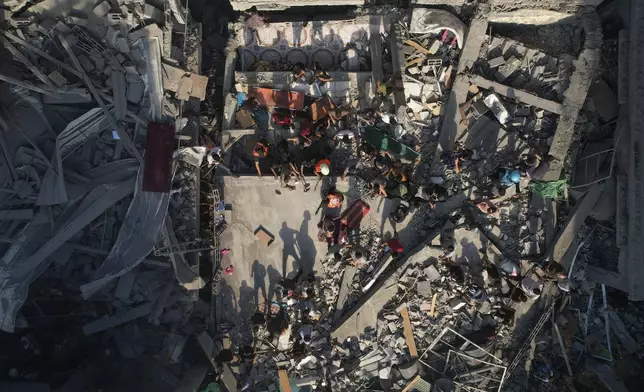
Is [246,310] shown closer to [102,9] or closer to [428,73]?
[428,73]

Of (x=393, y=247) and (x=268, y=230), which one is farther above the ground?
(x=268, y=230)

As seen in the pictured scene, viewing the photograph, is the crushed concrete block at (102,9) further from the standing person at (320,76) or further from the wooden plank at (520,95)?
the wooden plank at (520,95)

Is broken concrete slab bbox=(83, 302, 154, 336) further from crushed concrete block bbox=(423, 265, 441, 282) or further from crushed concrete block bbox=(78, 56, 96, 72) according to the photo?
crushed concrete block bbox=(423, 265, 441, 282)

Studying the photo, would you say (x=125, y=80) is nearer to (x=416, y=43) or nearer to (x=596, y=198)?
(x=416, y=43)

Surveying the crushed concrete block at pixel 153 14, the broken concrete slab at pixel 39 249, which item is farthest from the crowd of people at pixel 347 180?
the crushed concrete block at pixel 153 14

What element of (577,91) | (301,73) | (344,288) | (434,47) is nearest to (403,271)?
(344,288)

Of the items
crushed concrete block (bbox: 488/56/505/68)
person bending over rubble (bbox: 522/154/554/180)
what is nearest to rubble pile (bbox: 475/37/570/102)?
crushed concrete block (bbox: 488/56/505/68)
